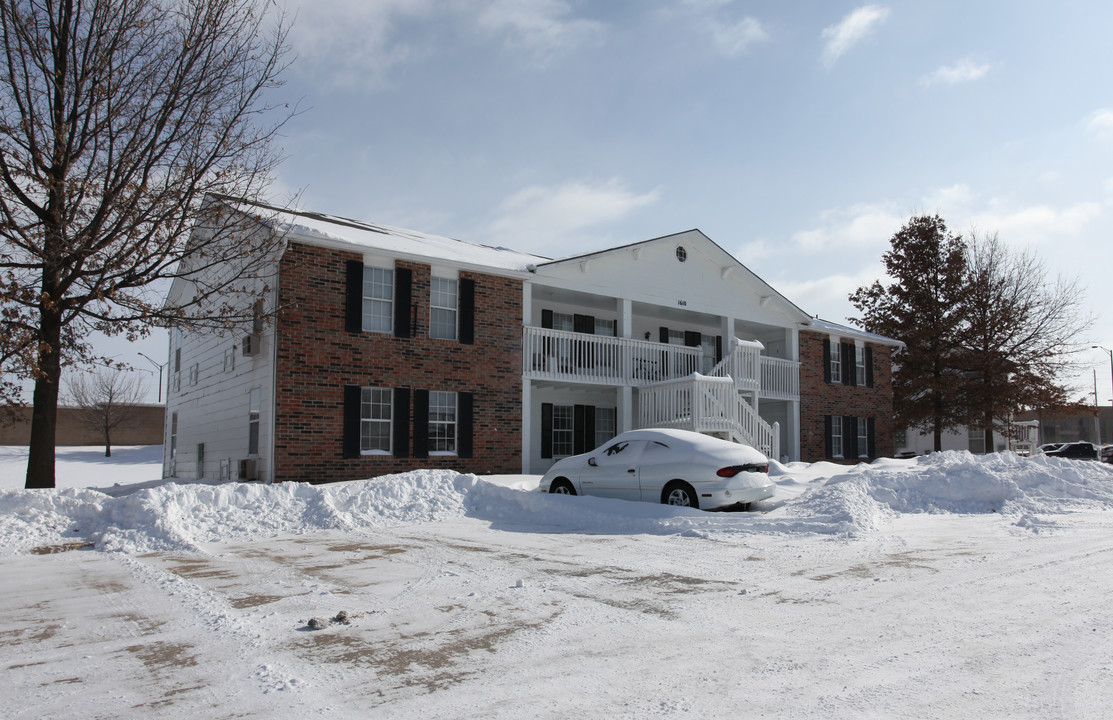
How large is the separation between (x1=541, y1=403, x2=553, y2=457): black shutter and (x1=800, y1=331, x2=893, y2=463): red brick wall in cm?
931

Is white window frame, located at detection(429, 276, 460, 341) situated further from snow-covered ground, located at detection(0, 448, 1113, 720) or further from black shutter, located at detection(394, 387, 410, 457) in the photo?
snow-covered ground, located at detection(0, 448, 1113, 720)

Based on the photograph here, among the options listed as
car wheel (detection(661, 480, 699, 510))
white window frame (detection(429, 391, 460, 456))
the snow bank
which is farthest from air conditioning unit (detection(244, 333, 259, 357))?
car wheel (detection(661, 480, 699, 510))

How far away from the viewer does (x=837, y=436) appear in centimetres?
2872

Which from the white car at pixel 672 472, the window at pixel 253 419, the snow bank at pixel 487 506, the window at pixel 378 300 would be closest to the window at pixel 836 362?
the snow bank at pixel 487 506

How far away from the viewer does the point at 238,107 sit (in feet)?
47.9

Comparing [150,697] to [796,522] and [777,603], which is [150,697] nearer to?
[777,603]

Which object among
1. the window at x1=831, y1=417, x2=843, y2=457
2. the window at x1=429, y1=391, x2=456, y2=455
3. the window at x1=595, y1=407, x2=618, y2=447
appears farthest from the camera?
the window at x1=831, y1=417, x2=843, y2=457

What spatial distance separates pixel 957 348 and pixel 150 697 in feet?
123

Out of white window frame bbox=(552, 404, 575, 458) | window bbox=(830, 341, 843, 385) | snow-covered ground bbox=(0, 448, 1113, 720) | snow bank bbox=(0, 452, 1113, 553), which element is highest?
window bbox=(830, 341, 843, 385)

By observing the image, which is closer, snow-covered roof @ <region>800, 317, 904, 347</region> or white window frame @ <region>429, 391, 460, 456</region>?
white window frame @ <region>429, 391, 460, 456</region>

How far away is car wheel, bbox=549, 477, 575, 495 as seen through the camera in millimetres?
14234

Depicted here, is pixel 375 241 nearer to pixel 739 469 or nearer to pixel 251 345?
pixel 251 345

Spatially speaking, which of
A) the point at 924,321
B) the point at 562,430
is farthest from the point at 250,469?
the point at 924,321

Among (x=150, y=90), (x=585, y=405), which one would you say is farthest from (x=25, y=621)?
(x=585, y=405)
